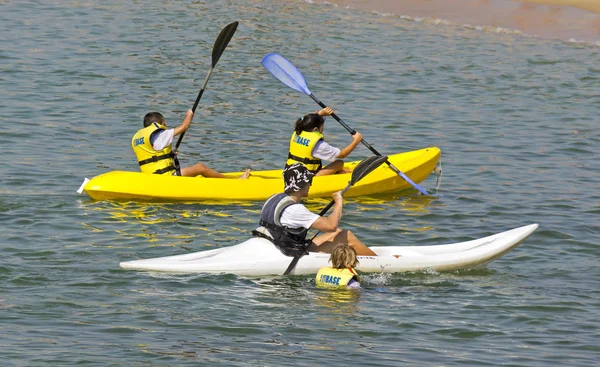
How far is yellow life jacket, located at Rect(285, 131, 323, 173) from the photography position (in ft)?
38.4

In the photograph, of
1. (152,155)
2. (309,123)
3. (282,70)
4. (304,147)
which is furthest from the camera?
(282,70)

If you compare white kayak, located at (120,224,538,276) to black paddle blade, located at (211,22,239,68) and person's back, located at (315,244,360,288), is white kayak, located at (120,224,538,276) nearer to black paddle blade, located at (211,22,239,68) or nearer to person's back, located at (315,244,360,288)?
person's back, located at (315,244,360,288)

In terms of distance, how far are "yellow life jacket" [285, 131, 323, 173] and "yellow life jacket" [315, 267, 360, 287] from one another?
9.51 feet

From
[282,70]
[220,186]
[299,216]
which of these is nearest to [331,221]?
[299,216]

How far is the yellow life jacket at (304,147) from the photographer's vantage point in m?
11.7

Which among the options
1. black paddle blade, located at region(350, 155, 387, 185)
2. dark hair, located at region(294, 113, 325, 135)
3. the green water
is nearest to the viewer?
the green water

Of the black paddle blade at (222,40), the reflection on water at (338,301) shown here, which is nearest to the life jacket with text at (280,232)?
the reflection on water at (338,301)

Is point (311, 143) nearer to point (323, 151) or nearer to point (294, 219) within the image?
point (323, 151)

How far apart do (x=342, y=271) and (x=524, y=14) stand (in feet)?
54.5

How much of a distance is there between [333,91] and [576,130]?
436cm

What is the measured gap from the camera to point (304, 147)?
11.8m

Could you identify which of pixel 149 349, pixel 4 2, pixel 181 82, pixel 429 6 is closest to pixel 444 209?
pixel 149 349

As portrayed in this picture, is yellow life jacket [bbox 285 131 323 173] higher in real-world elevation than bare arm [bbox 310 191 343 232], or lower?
higher

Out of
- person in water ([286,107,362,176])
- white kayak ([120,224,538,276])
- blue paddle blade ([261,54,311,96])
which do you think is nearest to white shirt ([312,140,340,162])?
person in water ([286,107,362,176])
